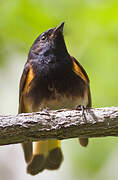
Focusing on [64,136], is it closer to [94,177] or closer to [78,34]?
[78,34]

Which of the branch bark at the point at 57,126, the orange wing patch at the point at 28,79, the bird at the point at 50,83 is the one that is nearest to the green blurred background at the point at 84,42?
the bird at the point at 50,83

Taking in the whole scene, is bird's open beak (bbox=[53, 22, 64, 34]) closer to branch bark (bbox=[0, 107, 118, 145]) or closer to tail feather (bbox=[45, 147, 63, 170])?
branch bark (bbox=[0, 107, 118, 145])

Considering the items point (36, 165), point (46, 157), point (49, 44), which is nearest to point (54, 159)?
point (46, 157)

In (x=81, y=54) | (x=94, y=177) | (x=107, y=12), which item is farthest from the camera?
(x=94, y=177)

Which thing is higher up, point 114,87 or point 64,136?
point 114,87

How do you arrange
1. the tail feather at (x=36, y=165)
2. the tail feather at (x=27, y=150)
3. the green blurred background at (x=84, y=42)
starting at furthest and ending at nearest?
the tail feather at (x=36, y=165)
the tail feather at (x=27, y=150)
the green blurred background at (x=84, y=42)

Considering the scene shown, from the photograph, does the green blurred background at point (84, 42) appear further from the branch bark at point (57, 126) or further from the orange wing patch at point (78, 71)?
the branch bark at point (57, 126)

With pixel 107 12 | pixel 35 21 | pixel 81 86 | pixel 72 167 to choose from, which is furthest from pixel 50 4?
pixel 72 167
